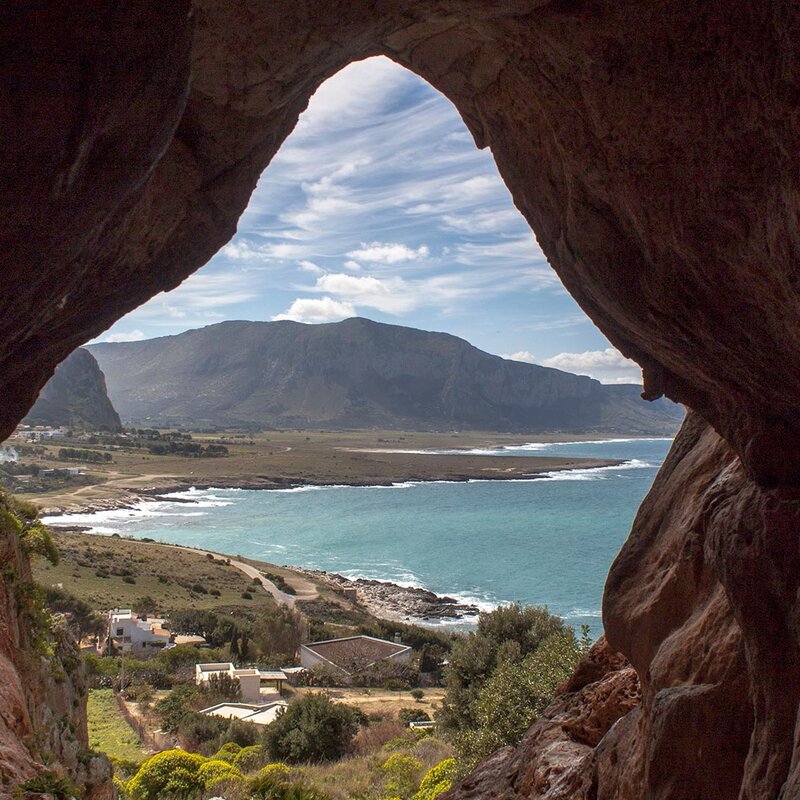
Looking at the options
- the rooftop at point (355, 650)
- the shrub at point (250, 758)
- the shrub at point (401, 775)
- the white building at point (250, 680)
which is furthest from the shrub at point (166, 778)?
the rooftop at point (355, 650)

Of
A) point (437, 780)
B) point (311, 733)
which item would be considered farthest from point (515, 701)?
point (311, 733)

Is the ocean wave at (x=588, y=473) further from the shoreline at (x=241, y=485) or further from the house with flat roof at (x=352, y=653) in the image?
the house with flat roof at (x=352, y=653)

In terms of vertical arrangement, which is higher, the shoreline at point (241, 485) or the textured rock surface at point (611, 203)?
the textured rock surface at point (611, 203)

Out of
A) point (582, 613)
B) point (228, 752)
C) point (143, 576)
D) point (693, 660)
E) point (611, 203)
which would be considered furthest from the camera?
point (143, 576)

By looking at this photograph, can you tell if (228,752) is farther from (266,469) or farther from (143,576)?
(266,469)

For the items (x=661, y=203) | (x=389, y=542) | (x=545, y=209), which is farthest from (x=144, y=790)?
(x=389, y=542)

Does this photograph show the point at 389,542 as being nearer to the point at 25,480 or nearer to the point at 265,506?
the point at 265,506

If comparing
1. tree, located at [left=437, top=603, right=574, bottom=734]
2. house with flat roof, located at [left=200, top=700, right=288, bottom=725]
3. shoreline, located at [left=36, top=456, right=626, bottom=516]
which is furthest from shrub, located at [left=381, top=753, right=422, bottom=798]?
shoreline, located at [left=36, top=456, right=626, bottom=516]
